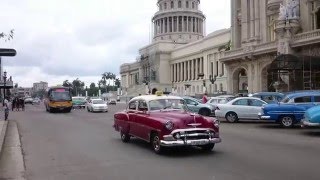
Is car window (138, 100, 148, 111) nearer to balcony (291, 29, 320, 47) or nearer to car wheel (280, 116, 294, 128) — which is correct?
car wheel (280, 116, 294, 128)

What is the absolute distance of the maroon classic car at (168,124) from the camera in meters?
12.0

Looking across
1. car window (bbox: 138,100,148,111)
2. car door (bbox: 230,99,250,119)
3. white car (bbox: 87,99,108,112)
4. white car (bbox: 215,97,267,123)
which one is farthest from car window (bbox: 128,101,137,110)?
white car (bbox: 87,99,108,112)

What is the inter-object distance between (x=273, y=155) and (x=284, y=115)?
393 inches

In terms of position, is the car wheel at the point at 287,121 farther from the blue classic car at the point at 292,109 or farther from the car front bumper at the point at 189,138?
the car front bumper at the point at 189,138

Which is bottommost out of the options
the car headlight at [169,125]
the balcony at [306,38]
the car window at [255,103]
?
the car headlight at [169,125]

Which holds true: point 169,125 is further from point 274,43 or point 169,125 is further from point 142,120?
point 274,43

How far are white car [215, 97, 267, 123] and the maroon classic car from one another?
12092mm

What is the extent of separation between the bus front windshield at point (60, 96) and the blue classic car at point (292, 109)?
28214 mm

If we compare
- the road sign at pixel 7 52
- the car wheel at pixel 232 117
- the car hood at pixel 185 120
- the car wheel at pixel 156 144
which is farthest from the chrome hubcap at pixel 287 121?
the road sign at pixel 7 52

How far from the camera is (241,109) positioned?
2608 cm

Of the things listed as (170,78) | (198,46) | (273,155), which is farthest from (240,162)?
(170,78)

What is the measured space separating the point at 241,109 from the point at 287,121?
4766 mm

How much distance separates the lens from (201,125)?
12.2 metres

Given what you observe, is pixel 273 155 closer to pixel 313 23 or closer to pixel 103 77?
pixel 313 23
